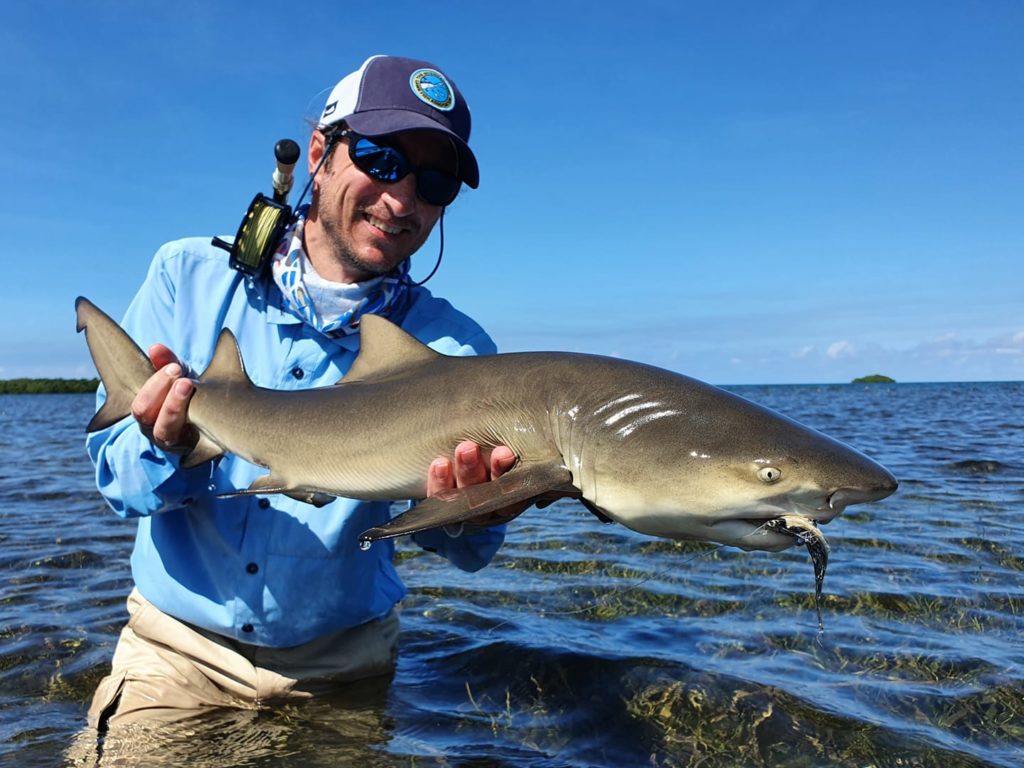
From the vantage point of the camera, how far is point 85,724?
4363mm

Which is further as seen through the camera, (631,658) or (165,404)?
(631,658)

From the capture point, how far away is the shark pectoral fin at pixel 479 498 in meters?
2.79

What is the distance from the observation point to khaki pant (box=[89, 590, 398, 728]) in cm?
398

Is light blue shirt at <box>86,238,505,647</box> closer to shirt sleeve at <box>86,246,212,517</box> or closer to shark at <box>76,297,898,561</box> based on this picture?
shirt sleeve at <box>86,246,212,517</box>

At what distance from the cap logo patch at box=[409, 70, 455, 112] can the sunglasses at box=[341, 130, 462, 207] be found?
302mm

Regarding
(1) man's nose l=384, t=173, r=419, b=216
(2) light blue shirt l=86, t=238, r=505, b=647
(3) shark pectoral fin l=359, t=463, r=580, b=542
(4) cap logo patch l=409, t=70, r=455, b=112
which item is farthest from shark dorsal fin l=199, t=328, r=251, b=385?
(4) cap logo patch l=409, t=70, r=455, b=112

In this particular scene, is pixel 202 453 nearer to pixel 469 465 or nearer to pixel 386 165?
pixel 469 465

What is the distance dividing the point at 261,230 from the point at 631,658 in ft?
11.2

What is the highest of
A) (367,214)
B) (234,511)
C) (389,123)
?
(389,123)

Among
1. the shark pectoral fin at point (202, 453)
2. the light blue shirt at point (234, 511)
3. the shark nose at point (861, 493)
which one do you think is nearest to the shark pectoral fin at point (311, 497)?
the light blue shirt at point (234, 511)

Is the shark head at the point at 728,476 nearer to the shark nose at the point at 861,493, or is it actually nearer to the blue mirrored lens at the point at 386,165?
the shark nose at the point at 861,493

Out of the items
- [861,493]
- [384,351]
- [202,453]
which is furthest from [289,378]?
[861,493]

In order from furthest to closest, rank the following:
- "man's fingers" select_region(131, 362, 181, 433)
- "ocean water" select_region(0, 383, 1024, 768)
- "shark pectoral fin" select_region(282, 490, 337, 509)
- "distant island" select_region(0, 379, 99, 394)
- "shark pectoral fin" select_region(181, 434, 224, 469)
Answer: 1. "distant island" select_region(0, 379, 99, 394)
2. "ocean water" select_region(0, 383, 1024, 768)
3. "shark pectoral fin" select_region(181, 434, 224, 469)
4. "shark pectoral fin" select_region(282, 490, 337, 509)
5. "man's fingers" select_region(131, 362, 181, 433)

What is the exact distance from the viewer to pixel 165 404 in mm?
3475
